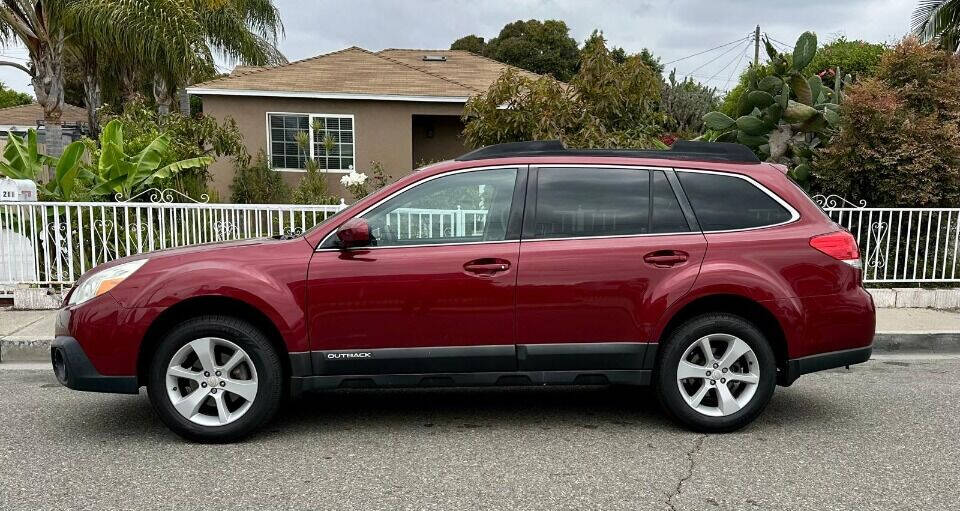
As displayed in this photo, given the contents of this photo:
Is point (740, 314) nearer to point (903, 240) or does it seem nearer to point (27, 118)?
point (903, 240)

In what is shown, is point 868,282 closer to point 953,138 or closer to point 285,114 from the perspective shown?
point 953,138

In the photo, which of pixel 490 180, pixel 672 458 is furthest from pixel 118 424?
pixel 672 458

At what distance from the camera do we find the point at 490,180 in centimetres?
492

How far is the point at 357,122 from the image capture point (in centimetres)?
1716

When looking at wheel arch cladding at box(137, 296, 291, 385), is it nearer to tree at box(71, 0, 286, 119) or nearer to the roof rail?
the roof rail

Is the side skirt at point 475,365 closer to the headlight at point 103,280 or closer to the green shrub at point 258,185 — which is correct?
the headlight at point 103,280

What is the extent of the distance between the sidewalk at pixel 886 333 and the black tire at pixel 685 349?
3413 millimetres

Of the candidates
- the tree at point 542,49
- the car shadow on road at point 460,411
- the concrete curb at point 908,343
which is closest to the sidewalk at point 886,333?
the concrete curb at point 908,343

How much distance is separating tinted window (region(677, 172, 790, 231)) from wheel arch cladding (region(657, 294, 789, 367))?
1.45 feet

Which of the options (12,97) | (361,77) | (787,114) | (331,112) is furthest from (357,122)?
(12,97)

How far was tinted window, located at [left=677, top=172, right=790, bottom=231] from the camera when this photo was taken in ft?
16.0

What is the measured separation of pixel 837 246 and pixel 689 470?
1.70m

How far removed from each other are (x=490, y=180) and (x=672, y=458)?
193 centimetres

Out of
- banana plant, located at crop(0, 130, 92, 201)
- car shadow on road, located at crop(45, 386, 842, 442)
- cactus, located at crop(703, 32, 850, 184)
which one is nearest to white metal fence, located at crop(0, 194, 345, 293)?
banana plant, located at crop(0, 130, 92, 201)
